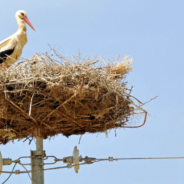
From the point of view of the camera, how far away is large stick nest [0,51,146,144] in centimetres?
647

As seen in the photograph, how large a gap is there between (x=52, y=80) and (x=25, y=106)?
54cm

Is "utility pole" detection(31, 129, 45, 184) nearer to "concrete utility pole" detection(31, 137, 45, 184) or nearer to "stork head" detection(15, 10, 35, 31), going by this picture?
"concrete utility pole" detection(31, 137, 45, 184)

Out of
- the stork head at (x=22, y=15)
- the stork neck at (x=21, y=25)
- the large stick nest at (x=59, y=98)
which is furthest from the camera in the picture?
the stork head at (x=22, y=15)

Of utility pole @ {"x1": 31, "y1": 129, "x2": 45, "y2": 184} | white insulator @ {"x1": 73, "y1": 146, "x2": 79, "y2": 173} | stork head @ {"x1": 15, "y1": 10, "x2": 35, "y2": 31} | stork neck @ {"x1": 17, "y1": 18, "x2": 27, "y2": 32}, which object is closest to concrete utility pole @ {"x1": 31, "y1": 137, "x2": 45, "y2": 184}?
utility pole @ {"x1": 31, "y1": 129, "x2": 45, "y2": 184}

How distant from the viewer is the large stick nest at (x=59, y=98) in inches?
255

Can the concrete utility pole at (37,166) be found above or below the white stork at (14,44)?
below

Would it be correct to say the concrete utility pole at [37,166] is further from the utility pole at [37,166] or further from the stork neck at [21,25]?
the stork neck at [21,25]

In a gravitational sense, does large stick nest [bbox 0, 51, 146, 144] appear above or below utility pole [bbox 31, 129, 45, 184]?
above

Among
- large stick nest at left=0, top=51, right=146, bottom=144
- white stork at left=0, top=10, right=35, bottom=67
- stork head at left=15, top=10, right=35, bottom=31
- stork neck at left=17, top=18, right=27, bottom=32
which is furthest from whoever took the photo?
stork head at left=15, top=10, right=35, bottom=31

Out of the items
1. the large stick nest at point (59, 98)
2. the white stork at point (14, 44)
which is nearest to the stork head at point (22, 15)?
the white stork at point (14, 44)

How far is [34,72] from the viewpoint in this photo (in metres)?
6.58

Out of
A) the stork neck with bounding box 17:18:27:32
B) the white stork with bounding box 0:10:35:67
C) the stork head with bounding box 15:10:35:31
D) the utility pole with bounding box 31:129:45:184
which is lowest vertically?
the utility pole with bounding box 31:129:45:184

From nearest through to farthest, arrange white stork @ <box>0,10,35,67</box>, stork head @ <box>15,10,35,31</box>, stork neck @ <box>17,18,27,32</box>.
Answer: white stork @ <box>0,10,35,67</box>, stork neck @ <box>17,18,27,32</box>, stork head @ <box>15,10,35,31</box>

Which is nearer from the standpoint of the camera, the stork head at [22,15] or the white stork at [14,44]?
the white stork at [14,44]
